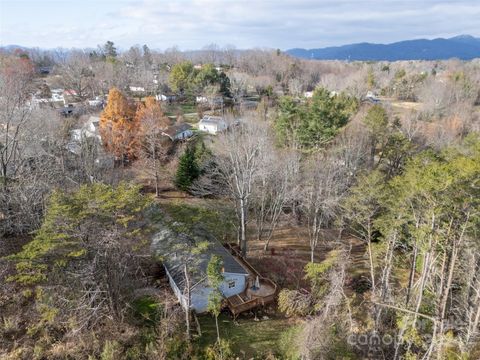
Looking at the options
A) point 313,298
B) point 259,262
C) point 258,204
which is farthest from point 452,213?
point 258,204

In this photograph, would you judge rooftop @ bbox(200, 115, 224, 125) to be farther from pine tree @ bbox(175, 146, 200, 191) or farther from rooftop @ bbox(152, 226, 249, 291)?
rooftop @ bbox(152, 226, 249, 291)

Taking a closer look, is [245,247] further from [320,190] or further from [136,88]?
[136,88]

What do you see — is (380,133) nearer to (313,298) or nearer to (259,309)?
(313,298)

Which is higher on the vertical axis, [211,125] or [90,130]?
[90,130]

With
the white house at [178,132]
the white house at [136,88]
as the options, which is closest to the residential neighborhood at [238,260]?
the white house at [178,132]

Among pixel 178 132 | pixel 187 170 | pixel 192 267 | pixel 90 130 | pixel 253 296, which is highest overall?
pixel 90 130

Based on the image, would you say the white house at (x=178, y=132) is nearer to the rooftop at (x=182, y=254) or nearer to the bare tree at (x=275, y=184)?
the bare tree at (x=275, y=184)

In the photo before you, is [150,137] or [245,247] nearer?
[245,247]

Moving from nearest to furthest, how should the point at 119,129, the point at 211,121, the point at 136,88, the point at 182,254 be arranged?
the point at 182,254, the point at 119,129, the point at 211,121, the point at 136,88

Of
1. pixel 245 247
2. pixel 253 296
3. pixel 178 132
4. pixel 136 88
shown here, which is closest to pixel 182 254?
pixel 253 296
